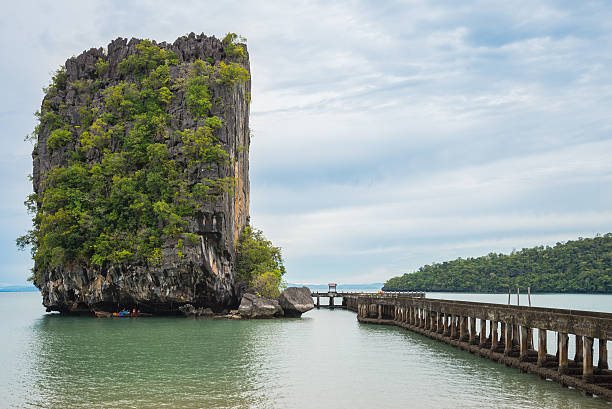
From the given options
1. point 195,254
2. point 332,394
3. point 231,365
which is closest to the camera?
point 332,394

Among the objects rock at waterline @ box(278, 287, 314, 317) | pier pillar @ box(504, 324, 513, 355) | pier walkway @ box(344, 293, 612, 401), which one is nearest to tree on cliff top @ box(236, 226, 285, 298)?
rock at waterline @ box(278, 287, 314, 317)

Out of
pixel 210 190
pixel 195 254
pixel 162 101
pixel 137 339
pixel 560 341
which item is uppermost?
pixel 162 101

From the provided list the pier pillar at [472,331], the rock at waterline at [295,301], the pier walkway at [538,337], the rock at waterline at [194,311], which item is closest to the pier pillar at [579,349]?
the pier walkway at [538,337]

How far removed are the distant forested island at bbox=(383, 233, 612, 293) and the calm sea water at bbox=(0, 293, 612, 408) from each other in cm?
11009

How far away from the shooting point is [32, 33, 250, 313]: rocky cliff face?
56.9 meters

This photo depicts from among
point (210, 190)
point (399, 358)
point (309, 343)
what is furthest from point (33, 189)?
point (399, 358)

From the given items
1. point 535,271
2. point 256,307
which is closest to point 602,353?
point 256,307

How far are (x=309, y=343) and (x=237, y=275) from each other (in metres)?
27.2

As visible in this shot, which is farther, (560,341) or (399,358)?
(399,358)

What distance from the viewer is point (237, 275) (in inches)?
2459

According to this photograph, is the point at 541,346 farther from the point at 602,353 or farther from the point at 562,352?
the point at 602,353

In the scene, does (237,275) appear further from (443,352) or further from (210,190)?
(443,352)

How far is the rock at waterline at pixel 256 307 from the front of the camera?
185 feet

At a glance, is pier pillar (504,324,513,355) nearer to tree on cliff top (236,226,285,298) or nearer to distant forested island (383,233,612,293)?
tree on cliff top (236,226,285,298)
